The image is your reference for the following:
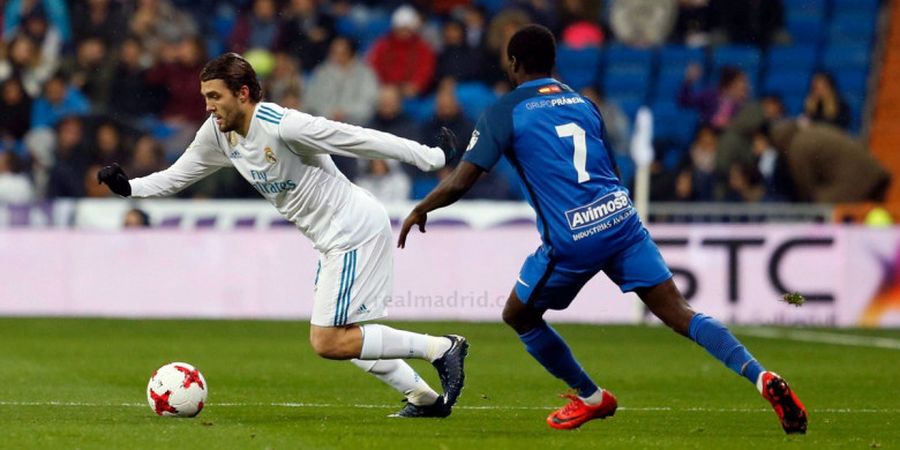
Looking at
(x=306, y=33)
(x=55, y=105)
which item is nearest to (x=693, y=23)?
(x=306, y=33)

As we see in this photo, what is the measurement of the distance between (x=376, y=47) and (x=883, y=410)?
40.9ft

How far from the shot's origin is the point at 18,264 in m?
17.2

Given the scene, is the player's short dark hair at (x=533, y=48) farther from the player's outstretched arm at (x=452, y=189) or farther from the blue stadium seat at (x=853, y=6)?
the blue stadium seat at (x=853, y=6)

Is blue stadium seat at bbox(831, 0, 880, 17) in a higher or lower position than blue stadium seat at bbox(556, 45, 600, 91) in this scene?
higher

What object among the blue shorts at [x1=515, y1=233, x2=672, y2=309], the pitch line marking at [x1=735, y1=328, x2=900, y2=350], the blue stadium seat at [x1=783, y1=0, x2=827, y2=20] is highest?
the blue stadium seat at [x1=783, y1=0, x2=827, y2=20]

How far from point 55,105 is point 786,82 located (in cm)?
913

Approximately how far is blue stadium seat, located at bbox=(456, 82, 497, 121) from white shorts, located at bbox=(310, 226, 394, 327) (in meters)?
11.9

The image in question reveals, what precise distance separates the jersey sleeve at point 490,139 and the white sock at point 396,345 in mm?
1075

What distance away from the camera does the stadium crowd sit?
62.5 feet

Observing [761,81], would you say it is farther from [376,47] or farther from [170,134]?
[170,134]

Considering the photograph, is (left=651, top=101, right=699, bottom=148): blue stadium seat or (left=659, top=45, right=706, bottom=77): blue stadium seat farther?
(left=659, top=45, right=706, bottom=77): blue stadium seat

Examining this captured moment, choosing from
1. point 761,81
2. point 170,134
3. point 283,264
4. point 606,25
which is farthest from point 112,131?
point 761,81

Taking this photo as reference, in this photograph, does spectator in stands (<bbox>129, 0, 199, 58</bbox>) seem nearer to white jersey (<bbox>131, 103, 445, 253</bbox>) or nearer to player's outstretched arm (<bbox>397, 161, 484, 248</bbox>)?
white jersey (<bbox>131, 103, 445, 253</bbox>)

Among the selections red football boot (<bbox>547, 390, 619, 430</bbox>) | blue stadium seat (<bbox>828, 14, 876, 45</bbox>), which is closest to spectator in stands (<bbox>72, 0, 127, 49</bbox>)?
blue stadium seat (<bbox>828, 14, 876, 45</bbox>)
